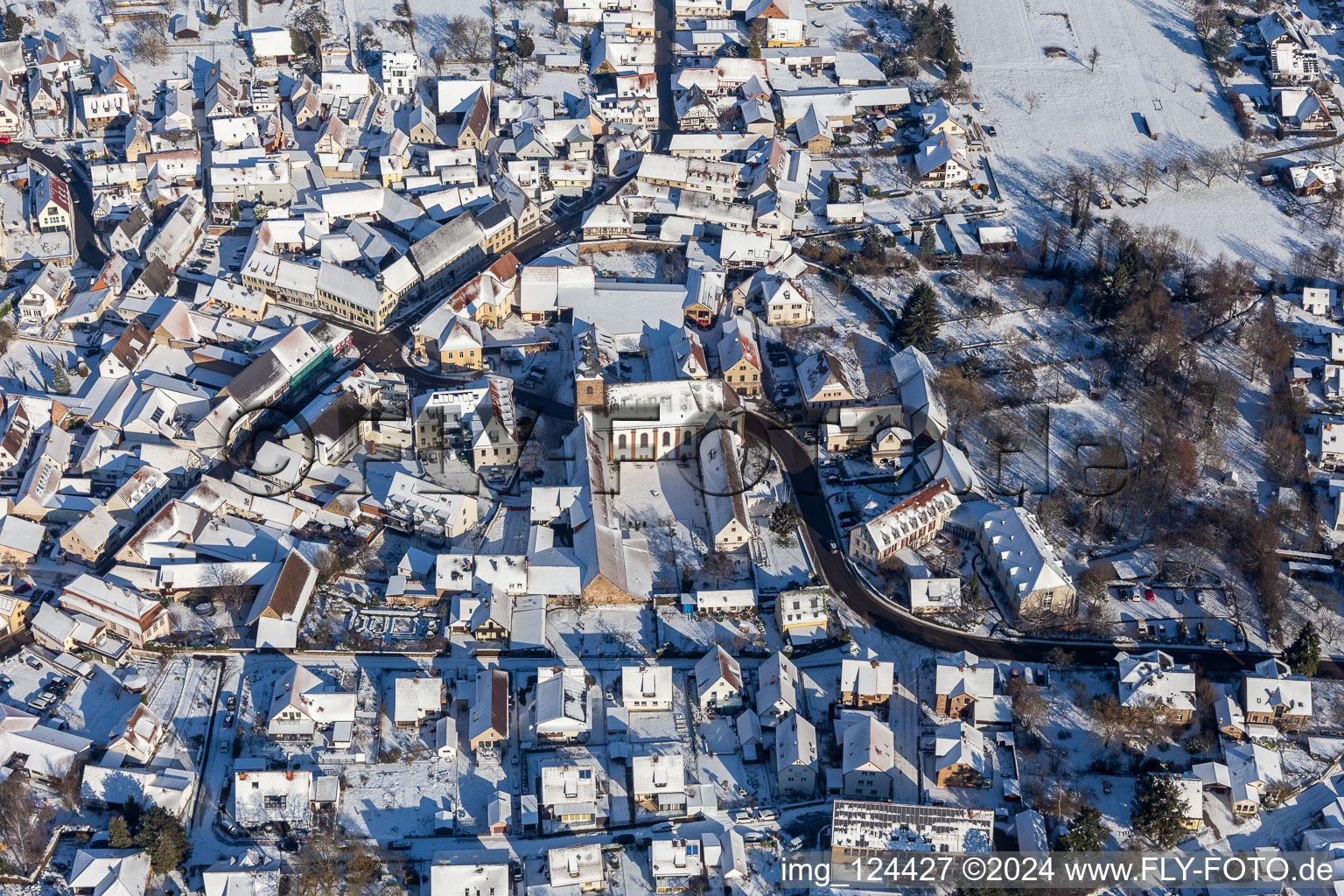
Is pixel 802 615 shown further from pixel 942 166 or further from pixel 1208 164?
pixel 1208 164

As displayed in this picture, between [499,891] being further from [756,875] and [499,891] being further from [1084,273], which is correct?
A: [1084,273]

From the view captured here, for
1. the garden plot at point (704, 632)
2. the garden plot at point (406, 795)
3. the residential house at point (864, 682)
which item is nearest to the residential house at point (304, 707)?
the garden plot at point (406, 795)

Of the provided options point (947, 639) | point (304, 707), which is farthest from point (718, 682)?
point (304, 707)

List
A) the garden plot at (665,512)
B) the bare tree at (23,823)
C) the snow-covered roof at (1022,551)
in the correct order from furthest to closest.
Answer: the garden plot at (665,512) → the snow-covered roof at (1022,551) → the bare tree at (23,823)

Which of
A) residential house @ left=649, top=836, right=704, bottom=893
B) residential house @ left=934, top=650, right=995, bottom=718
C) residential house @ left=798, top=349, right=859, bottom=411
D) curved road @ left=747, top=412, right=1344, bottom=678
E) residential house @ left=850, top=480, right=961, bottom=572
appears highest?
residential house @ left=798, top=349, right=859, bottom=411

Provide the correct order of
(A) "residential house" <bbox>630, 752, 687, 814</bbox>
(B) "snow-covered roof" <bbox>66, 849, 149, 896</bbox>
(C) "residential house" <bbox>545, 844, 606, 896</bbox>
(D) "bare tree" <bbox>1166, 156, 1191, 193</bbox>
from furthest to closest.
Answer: (D) "bare tree" <bbox>1166, 156, 1191, 193</bbox>, (A) "residential house" <bbox>630, 752, 687, 814</bbox>, (C) "residential house" <bbox>545, 844, 606, 896</bbox>, (B) "snow-covered roof" <bbox>66, 849, 149, 896</bbox>

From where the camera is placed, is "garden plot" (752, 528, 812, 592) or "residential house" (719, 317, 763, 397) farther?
"residential house" (719, 317, 763, 397)

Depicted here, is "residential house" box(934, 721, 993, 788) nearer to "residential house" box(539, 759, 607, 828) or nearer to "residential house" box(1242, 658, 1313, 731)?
"residential house" box(1242, 658, 1313, 731)

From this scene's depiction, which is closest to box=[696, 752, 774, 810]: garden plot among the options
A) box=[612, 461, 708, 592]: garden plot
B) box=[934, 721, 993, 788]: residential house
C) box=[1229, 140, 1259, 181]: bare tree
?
box=[934, 721, 993, 788]: residential house

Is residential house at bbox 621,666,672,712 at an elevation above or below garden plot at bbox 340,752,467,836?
above

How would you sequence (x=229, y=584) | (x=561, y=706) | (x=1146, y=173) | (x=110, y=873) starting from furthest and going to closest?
(x=1146, y=173), (x=229, y=584), (x=561, y=706), (x=110, y=873)

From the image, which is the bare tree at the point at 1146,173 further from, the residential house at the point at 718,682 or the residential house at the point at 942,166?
the residential house at the point at 718,682
